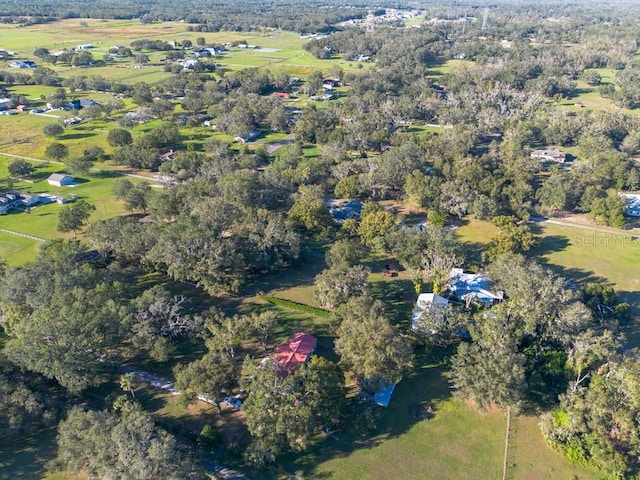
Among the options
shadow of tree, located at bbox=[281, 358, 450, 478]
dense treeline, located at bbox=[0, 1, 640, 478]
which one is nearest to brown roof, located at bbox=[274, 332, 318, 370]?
dense treeline, located at bbox=[0, 1, 640, 478]

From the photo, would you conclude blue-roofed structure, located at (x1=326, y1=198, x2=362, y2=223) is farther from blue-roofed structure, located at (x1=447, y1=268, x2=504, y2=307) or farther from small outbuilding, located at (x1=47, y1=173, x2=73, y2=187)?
small outbuilding, located at (x1=47, y1=173, x2=73, y2=187)

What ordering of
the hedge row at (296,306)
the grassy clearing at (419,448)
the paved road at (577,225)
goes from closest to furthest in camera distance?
the grassy clearing at (419,448), the hedge row at (296,306), the paved road at (577,225)

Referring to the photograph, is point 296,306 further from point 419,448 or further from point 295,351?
point 419,448

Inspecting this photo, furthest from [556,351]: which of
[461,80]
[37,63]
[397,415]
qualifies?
[37,63]

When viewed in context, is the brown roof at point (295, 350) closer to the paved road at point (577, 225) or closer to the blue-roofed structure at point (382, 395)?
the blue-roofed structure at point (382, 395)

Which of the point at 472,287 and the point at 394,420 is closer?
the point at 394,420

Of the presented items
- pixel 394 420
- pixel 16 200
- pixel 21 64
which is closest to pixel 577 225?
pixel 394 420

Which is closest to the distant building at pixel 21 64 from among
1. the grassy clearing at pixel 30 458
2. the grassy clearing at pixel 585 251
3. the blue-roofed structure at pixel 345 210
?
the blue-roofed structure at pixel 345 210
